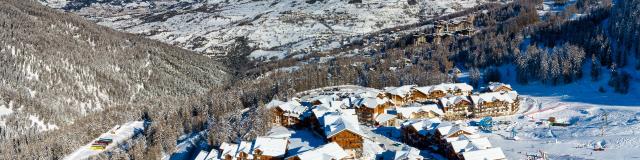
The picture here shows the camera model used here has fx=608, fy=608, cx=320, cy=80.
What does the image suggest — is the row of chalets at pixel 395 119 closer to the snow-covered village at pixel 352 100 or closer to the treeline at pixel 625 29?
the snow-covered village at pixel 352 100

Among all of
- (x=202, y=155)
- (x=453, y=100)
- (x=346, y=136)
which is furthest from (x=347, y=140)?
(x=453, y=100)

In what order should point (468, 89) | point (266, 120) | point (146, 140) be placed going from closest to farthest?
point (266, 120) < point (146, 140) < point (468, 89)

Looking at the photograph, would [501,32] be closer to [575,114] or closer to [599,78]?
[599,78]

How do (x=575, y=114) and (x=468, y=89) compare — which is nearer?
(x=575, y=114)

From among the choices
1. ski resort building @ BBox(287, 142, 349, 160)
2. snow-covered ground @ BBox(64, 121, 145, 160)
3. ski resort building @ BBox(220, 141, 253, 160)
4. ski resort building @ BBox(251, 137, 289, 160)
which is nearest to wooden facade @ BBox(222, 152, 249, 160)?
ski resort building @ BBox(220, 141, 253, 160)

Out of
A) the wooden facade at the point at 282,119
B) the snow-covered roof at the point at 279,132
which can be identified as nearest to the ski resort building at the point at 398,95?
the wooden facade at the point at 282,119

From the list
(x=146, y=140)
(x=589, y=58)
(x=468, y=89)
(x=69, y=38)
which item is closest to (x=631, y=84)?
(x=589, y=58)

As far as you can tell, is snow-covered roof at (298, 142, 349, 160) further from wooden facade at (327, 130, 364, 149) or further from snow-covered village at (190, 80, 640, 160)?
wooden facade at (327, 130, 364, 149)
